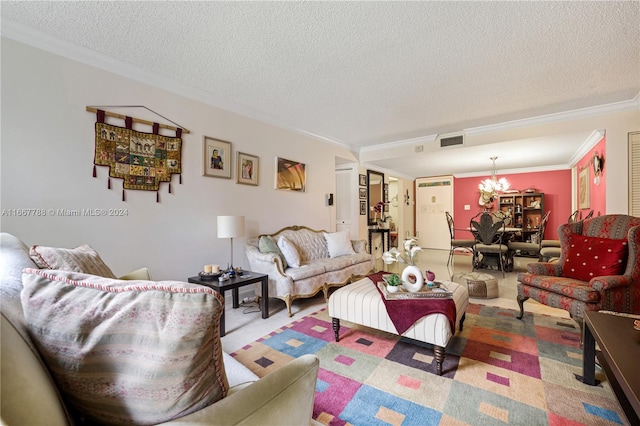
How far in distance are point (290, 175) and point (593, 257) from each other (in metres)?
3.72

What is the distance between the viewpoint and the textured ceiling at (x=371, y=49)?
2.01 metres

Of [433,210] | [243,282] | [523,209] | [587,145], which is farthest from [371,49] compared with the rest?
[523,209]

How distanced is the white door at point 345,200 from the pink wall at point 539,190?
15.3 feet

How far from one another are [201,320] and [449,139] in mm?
5145

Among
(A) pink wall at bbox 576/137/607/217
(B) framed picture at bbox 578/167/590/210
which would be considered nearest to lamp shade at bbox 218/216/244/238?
(A) pink wall at bbox 576/137/607/217

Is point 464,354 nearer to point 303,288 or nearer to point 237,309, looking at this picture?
point 303,288

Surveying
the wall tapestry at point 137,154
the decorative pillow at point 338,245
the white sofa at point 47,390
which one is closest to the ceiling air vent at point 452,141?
the decorative pillow at point 338,245

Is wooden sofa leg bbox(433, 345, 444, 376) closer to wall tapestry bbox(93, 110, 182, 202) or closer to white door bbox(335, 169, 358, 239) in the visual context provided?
wall tapestry bbox(93, 110, 182, 202)

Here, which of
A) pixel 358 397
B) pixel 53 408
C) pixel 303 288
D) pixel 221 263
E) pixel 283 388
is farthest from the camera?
pixel 221 263

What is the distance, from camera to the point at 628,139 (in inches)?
140

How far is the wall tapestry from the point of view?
2584 millimetres

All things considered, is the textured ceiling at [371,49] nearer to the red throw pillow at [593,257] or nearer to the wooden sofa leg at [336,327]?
the red throw pillow at [593,257]

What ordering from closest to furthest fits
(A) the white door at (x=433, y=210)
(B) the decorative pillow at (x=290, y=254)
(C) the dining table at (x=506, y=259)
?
(B) the decorative pillow at (x=290, y=254), (C) the dining table at (x=506, y=259), (A) the white door at (x=433, y=210)

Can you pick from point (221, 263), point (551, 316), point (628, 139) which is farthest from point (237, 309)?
point (628, 139)
